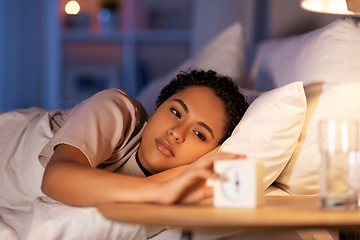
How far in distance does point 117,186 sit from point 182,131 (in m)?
0.40

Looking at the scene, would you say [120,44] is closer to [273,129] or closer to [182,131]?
[182,131]

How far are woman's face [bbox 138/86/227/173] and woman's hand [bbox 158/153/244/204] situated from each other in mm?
353

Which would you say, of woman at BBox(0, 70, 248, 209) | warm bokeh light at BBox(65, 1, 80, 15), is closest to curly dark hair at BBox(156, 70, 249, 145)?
woman at BBox(0, 70, 248, 209)

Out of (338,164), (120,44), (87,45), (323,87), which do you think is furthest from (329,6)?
(87,45)

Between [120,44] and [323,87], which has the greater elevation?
[323,87]

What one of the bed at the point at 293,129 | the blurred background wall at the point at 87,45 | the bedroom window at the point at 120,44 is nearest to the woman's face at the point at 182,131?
the bed at the point at 293,129

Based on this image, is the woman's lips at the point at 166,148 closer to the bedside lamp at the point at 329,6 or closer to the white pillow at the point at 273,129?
the white pillow at the point at 273,129

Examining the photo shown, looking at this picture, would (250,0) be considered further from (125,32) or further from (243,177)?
(243,177)

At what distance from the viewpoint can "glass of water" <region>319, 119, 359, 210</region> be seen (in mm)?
691

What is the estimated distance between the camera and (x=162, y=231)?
979 mm

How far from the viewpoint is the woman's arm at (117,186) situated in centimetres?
74

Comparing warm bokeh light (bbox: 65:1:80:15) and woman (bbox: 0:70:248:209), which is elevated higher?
warm bokeh light (bbox: 65:1:80:15)

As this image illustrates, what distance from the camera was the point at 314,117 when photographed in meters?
1.04

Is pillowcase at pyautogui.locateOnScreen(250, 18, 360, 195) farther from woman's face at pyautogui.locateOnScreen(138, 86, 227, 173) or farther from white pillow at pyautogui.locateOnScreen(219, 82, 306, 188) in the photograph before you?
woman's face at pyautogui.locateOnScreen(138, 86, 227, 173)
